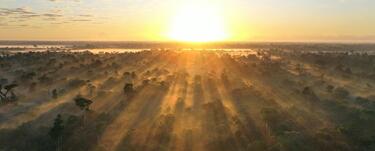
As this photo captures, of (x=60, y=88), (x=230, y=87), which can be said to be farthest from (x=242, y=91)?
(x=60, y=88)

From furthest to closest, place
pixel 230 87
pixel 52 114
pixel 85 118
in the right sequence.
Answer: pixel 230 87 → pixel 52 114 → pixel 85 118

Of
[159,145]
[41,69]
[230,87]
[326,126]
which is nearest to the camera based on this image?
[159,145]

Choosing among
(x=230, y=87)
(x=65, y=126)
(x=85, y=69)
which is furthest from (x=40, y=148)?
(x=85, y=69)

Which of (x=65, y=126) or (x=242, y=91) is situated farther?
(x=242, y=91)

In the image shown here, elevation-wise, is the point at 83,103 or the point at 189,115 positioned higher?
the point at 83,103

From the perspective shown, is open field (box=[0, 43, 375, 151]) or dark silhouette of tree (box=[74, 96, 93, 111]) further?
dark silhouette of tree (box=[74, 96, 93, 111])

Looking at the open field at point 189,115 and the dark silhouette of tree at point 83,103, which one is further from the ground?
the dark silhouette of tree at point 83,103

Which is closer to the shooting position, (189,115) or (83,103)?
(189,115)

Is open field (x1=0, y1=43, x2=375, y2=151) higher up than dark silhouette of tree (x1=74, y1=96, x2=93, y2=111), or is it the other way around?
dark silhouette of tree (x1=74, y1=96, x2=93, y2=111)

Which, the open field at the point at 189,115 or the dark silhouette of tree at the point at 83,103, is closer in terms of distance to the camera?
the open field at the point at 189,115

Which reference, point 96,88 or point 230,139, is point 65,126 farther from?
point 96,88

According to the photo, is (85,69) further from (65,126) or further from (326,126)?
(326,126)
